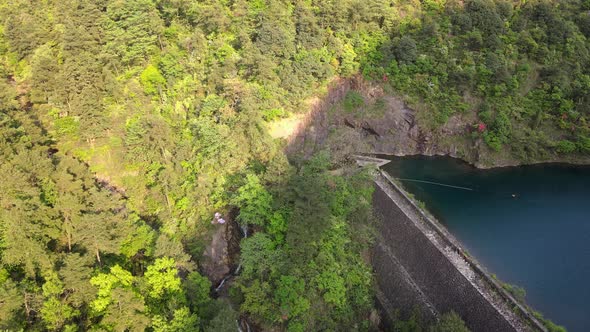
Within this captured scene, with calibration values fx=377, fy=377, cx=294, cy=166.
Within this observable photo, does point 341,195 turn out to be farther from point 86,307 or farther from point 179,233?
point 86,307

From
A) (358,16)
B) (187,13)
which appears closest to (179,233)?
(187,13)

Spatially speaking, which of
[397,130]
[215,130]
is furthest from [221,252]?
[397,130]

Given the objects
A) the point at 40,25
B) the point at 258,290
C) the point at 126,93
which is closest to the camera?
the point at 258,290

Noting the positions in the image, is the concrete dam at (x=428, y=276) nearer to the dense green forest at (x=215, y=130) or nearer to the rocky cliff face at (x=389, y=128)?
the dense green forest at (x=215, y=130)

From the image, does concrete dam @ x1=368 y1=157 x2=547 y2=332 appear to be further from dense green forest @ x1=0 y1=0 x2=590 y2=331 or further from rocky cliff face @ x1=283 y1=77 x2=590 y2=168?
rocky cliff face @ x1=283 y1=77 x2=590 y2=168

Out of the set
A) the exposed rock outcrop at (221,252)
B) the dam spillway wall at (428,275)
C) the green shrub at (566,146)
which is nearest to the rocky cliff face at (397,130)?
the green shrub at (566,146)

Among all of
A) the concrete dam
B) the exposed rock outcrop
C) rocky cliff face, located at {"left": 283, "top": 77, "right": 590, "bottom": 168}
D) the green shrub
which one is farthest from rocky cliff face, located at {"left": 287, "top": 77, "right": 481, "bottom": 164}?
the exposed rock outcrop
